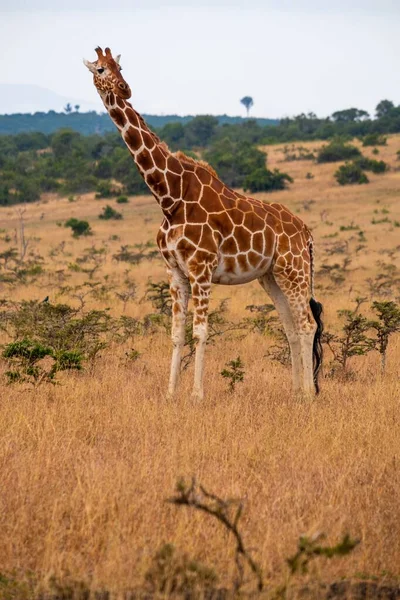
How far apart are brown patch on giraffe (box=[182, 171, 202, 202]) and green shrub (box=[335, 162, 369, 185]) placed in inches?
1550

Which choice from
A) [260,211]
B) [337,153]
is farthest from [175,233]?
[337,153]

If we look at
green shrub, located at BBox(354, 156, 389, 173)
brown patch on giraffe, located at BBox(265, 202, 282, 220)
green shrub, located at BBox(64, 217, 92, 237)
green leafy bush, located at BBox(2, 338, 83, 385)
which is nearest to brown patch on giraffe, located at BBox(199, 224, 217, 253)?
brown patch on giraffe, located at BBox(265, 202, 282, 220)

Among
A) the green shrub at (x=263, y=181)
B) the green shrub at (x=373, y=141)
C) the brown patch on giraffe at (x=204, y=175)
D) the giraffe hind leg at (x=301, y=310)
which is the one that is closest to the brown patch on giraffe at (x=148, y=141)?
the brown patch on giraffe at (x=204, y=175)

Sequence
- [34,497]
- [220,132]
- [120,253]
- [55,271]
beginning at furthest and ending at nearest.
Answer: [220,132], [120,253], [55,271], [34,497]

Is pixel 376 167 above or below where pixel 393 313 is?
above

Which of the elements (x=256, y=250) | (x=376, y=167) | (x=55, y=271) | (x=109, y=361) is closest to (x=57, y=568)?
(x=256, y=250)

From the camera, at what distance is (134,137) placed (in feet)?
28.7

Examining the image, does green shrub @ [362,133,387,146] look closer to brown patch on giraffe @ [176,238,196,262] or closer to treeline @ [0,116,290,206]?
treeline @ [0,116,290,206]

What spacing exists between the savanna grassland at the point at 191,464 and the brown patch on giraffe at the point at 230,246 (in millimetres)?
1464

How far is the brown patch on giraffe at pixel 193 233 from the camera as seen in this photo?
8500mm

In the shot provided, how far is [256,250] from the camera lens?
884 centimetres

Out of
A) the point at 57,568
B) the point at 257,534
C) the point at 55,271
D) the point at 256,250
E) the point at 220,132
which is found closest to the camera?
the point at 57,568

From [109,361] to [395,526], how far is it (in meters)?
6.03

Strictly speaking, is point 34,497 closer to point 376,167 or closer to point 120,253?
point 120,253
